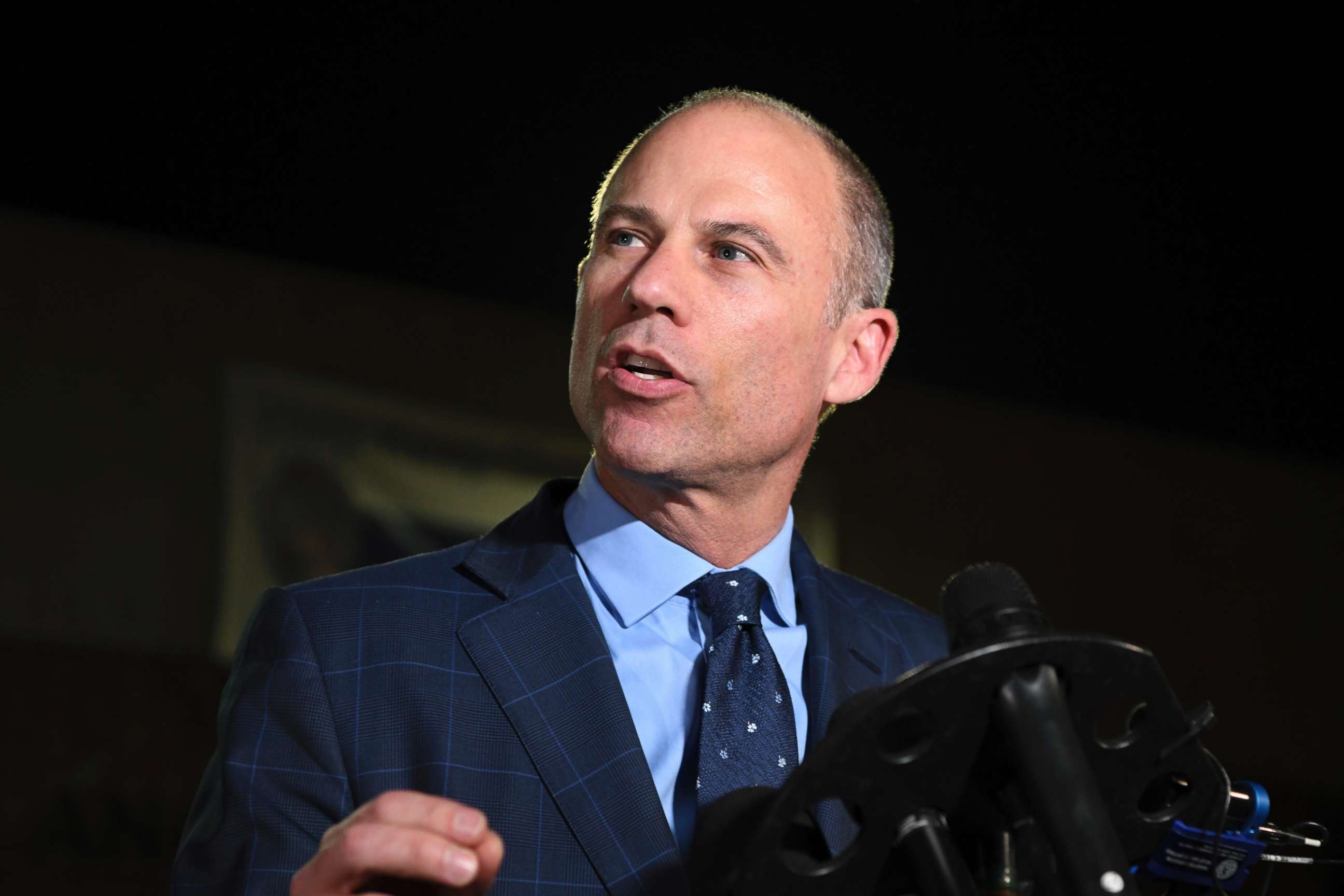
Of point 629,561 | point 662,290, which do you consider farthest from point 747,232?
point 629,561

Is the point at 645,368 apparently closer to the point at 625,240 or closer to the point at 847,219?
the point at 625,240

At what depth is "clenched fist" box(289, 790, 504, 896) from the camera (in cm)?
79

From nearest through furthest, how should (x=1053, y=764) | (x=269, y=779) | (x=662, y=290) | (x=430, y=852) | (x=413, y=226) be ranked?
(x=1053, y=764), (x=430, y=852), (x=269, y=779), (x=662, y=290), (x=413, y=226)

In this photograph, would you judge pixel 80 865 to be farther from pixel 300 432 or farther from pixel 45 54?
pixel 45 54

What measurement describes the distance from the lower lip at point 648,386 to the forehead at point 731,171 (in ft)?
0.71

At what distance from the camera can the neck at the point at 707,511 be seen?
1578mm

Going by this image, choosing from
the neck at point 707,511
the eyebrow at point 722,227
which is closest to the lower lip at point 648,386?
the neck at point 707,511

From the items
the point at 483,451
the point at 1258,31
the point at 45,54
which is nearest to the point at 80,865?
the point at 483,451

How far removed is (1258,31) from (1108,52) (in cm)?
40

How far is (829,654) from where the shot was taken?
158 cm

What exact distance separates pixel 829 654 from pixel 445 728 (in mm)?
473

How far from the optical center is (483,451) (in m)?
4.36

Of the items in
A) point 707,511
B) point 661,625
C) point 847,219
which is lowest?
point 661,625

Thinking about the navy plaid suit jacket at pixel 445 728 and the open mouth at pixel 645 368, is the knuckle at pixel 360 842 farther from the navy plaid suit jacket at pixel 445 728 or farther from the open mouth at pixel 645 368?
the open mouth at pixel 645 368
